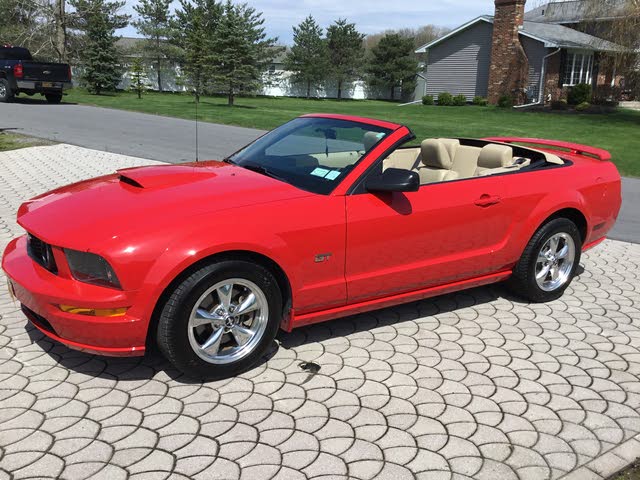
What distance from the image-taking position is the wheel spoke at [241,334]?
12.8ft

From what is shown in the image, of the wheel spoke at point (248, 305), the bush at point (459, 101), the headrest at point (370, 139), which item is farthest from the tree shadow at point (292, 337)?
the bush at point (459, 101)

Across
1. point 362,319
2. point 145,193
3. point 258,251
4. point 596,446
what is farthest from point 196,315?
point 596,446

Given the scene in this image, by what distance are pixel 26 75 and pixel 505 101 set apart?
2439 cm

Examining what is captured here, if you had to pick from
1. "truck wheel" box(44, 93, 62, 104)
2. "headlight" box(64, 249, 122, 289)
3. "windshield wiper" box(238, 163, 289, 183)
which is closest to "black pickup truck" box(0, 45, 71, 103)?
"truck wheel" box(44, 93, 62, 104)

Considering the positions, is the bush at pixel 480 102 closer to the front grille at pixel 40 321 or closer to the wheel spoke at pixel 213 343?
the wheel spoke at pixel 213 343

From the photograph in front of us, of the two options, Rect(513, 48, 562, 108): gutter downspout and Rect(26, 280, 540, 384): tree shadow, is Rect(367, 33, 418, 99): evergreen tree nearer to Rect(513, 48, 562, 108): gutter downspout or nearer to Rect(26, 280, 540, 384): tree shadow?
Rect(513, 48, 562, 108): gutter downspout

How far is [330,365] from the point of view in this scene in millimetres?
4160

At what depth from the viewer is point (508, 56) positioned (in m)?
36.3

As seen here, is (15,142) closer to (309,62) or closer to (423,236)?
(423,236)

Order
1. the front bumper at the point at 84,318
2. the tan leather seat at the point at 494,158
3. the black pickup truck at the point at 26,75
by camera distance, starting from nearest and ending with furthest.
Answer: the front bumper at the point at 84,318, the tan leather seat at the point at 494,158, the black pickup truck at the point at 26,75

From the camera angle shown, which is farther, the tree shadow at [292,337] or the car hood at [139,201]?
the tree shadow at [292,337]

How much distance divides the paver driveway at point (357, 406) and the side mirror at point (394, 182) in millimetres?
1155

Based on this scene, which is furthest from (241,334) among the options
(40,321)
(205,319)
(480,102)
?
(480,102)

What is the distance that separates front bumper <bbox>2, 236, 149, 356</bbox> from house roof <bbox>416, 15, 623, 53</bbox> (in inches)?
1371
